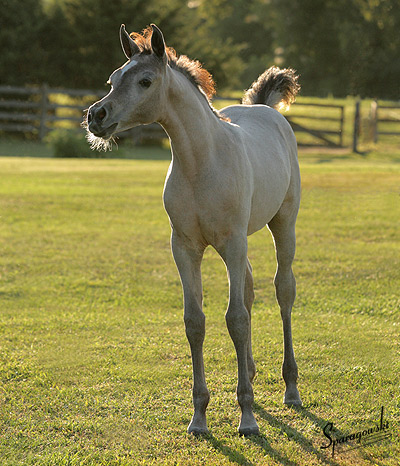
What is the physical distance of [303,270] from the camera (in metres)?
8.80

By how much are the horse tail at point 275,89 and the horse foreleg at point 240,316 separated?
206 centimetres

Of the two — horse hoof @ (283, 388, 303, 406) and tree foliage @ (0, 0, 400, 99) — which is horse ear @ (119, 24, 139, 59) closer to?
horse hoof @ (283, 388, 303, 406)

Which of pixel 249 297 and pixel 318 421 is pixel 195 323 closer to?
pixel 249 297

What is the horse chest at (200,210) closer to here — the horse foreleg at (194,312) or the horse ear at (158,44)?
the horse foreleg at (194,312)

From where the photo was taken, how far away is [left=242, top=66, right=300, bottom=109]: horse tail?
19.2 feet

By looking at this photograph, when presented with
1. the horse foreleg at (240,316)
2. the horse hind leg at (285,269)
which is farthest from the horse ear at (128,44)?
the horse hind leg at (285,269)

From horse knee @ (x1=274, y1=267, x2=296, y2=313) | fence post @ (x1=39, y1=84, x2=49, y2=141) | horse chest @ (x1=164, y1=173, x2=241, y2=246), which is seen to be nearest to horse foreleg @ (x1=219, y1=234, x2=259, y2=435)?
horse chest @ (x1=164, y1=173, x2=241, y2=246)

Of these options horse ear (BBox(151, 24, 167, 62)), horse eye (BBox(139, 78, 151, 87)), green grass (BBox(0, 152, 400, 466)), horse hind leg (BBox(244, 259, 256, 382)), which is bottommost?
green grass (BBox(0, 152, 400, 466))

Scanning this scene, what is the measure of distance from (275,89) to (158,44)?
2292mm

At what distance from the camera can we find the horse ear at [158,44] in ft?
12.5

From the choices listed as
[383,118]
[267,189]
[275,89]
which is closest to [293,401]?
[267,189]

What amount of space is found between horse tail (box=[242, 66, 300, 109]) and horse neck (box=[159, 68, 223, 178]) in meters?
1.73

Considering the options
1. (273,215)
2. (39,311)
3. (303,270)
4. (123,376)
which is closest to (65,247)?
(39,311)

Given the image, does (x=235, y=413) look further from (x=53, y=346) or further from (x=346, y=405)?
(x=53, y=346)
